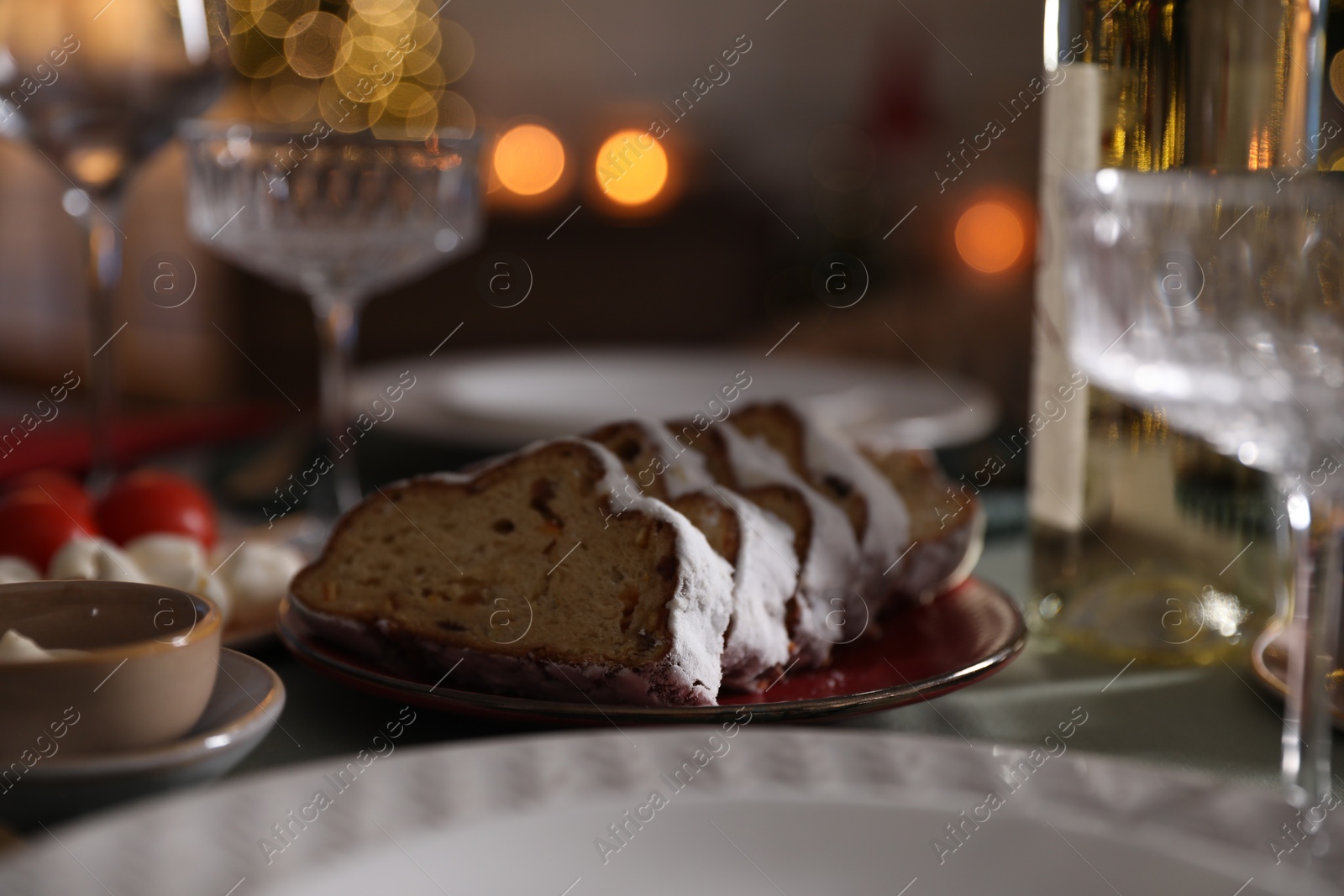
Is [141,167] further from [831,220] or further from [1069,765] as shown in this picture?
[831,220]

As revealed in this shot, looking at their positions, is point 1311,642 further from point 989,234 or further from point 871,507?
point 989,234

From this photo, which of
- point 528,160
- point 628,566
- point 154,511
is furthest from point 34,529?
point 528,160

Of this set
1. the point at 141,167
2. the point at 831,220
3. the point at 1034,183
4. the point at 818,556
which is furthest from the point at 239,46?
the point at 818,556

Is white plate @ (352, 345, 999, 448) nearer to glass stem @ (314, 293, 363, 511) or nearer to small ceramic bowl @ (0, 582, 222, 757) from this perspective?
glass stem @ (314, 293, 363, 511)

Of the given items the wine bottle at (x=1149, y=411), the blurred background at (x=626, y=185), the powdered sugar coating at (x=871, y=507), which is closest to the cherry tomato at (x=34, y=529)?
the powdered sugar coating at (x=871, y=507)

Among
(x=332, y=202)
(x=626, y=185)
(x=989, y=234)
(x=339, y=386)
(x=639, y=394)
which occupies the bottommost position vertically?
(x=989, y=234)

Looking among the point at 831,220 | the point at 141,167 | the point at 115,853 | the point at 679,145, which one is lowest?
the point at 831,220

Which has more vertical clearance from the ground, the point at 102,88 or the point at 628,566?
the point at 102,88

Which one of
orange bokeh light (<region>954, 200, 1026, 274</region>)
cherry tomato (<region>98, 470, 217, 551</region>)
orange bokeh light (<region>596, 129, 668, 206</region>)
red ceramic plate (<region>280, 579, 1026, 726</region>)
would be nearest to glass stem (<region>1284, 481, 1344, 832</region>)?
red ceramic plate (<region>280, 579, 1026, 726</region>)
